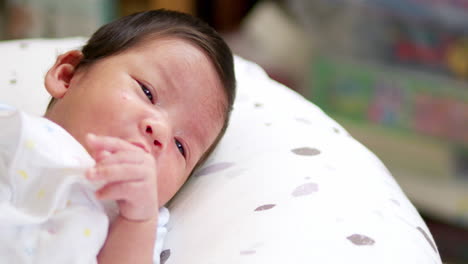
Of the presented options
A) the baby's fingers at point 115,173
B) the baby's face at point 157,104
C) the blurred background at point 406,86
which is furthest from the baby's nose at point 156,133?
the blurred background at point 406,86

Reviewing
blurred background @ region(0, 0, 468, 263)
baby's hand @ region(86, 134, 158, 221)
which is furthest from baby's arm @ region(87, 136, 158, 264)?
blurred background @ region(0, 0, 468, 263)

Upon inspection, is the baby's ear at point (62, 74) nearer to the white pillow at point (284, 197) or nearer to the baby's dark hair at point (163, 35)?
the baby's dark hair at point (163, 35)

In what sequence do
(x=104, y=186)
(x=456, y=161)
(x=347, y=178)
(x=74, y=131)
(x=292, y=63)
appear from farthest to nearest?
(x=292, y=63)
(x=456, y=161)
(x=347, y=178)
(x=74, y=131)
(x=104, y=186)

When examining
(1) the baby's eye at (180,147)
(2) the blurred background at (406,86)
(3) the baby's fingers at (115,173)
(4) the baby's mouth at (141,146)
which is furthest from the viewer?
(2) the blurred background at (406,86)

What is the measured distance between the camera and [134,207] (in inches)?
35.4

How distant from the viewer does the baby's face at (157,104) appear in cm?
98

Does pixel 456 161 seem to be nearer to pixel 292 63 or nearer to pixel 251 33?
pixel 292 63

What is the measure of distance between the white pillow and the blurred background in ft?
2.69

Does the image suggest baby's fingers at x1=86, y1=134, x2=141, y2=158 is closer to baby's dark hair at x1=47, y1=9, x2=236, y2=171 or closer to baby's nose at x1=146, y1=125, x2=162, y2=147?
baby's nose at x1=146, y1=125, x2=162, y2=147

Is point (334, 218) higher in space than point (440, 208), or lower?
higher

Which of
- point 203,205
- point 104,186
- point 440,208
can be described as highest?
point 104,186

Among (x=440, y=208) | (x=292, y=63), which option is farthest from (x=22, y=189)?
(x=292, y=63)

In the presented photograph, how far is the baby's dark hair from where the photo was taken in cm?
110

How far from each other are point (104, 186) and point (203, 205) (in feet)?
0.80
